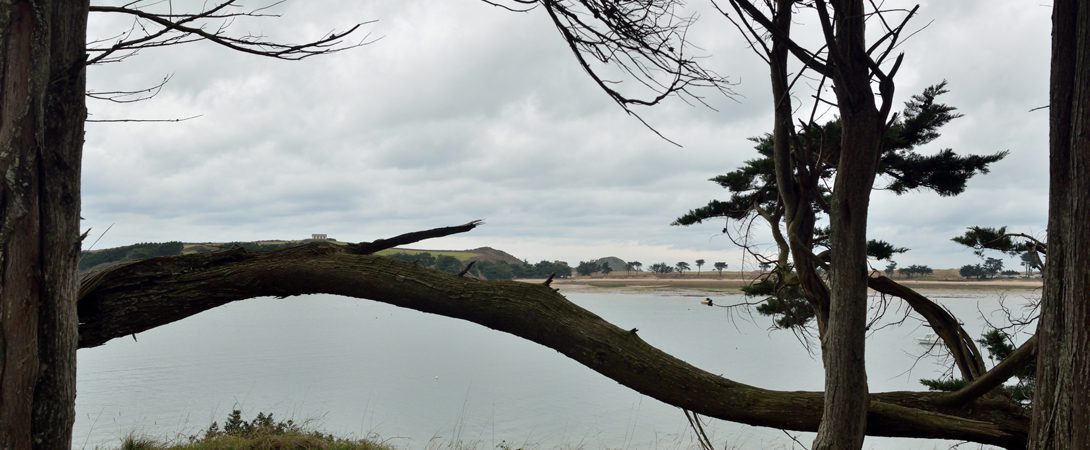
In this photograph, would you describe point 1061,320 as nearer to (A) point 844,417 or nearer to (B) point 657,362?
(A) point 844,417

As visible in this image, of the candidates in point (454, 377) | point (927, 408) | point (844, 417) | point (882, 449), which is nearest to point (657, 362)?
point (844, 417)

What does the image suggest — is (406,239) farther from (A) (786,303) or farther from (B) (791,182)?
(A) (786,303)

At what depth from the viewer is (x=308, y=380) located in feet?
37.6

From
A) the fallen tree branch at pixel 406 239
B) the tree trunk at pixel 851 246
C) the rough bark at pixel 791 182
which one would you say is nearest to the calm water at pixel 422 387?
the rough bark at pixel 791 182

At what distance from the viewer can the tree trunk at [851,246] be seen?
263cm

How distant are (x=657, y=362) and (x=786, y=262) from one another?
2080 millimetres

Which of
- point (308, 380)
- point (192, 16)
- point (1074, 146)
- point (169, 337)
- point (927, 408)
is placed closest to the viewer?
→ point (1074, 146)

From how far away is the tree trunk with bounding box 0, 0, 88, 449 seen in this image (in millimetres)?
2023

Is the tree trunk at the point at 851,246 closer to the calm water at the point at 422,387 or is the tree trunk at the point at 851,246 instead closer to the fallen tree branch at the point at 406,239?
the fallen tree branch at the point at 406,239

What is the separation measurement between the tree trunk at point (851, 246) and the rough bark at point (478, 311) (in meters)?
0.23

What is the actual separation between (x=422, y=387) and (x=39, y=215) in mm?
9403

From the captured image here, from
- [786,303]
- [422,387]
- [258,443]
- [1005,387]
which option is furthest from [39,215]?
[422,387]

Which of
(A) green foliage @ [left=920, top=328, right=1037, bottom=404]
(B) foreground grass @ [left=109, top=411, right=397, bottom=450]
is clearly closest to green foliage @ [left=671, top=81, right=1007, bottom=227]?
(A) green foliage @ [left=920, top=328, right=1037, bottom=404]

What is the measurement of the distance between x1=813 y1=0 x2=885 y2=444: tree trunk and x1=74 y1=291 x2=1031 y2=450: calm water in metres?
2.17
